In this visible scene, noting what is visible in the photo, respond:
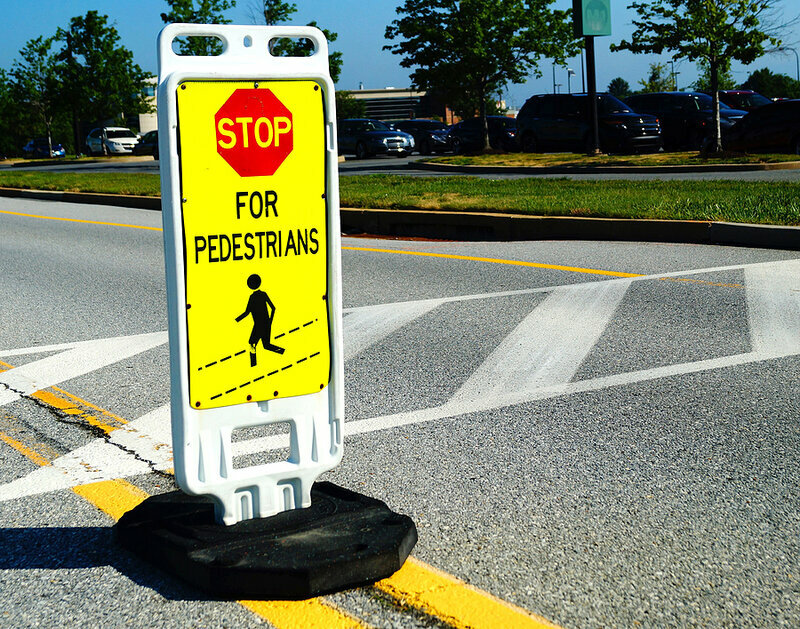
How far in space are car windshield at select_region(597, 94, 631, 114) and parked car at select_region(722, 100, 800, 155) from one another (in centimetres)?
389

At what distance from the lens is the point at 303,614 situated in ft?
8.93

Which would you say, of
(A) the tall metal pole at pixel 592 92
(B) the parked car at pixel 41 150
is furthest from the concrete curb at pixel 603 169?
(B) the parked car at pixel 41 150

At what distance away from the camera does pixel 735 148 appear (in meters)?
22.0

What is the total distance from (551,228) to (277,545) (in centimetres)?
870

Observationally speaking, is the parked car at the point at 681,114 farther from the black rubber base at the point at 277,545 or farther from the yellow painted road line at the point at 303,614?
the yellow painted road line at the point at 303,614

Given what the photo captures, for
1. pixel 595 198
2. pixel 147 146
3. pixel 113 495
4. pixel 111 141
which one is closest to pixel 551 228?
pixel 595 198

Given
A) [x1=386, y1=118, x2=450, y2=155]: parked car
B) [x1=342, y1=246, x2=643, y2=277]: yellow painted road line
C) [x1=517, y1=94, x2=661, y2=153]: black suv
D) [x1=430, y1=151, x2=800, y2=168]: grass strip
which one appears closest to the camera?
[x1=342, y1=246, x2=643, y2=277]: yellow painted road line

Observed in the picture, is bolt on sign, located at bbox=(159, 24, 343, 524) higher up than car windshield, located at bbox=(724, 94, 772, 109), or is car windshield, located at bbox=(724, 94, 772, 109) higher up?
car windshield, located at bbox=(724, 94, 772, 109)

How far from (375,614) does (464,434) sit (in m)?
1.68

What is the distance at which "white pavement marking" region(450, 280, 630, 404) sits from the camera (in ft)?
16.9

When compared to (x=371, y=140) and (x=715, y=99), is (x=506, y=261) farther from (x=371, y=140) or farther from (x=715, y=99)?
(x=371, y=140)

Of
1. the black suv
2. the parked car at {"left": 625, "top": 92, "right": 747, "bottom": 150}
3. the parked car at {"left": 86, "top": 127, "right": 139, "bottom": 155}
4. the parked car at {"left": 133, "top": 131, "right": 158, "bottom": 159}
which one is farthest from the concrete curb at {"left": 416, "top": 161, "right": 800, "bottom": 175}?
the parked car at {"left": 86, "top": 127, "right": 139, "bottom": 155}

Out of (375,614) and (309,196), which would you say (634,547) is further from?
(309,196)

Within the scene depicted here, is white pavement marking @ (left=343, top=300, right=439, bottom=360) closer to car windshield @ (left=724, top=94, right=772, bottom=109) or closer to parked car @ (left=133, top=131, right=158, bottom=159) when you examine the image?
car windshield @ (left=724, top=94, right=772, bottom=109)
